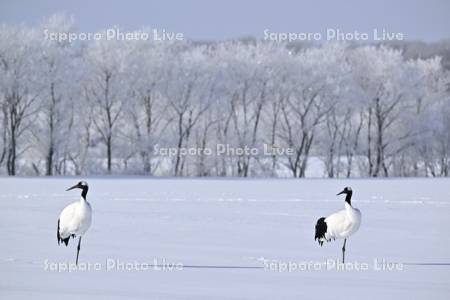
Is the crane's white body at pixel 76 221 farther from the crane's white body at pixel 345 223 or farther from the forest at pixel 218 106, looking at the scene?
the forest at pixel 218 106

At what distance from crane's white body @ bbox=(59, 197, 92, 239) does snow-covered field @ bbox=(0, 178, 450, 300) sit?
0.90ft

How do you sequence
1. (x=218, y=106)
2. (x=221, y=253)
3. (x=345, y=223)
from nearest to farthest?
(x=345, y=223) < (x=221, y=253) < (x=218, y=106)

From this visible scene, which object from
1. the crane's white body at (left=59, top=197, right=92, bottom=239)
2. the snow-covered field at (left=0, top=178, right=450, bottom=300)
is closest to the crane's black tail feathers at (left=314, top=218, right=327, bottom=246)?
the snow-covered field at (left=0, top=178, right=450, bottom=300)

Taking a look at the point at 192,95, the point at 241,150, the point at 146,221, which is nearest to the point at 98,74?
the point at 192,95

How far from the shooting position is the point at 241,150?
114ft

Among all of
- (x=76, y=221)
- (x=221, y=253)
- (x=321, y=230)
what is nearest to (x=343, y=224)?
(x=321, y=230)

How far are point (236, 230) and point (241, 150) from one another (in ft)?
76.3

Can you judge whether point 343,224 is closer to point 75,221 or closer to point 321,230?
point 321,230

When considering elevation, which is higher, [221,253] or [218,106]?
[218,106]

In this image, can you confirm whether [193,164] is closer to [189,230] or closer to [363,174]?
[363,174]

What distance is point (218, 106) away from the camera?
38.3 m

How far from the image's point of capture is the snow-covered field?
686cm

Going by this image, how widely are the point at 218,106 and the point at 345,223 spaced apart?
97.7 ft

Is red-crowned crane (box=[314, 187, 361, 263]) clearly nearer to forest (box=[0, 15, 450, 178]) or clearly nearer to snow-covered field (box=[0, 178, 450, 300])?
snow-covered field (box=[0, 178, 450, 300])
